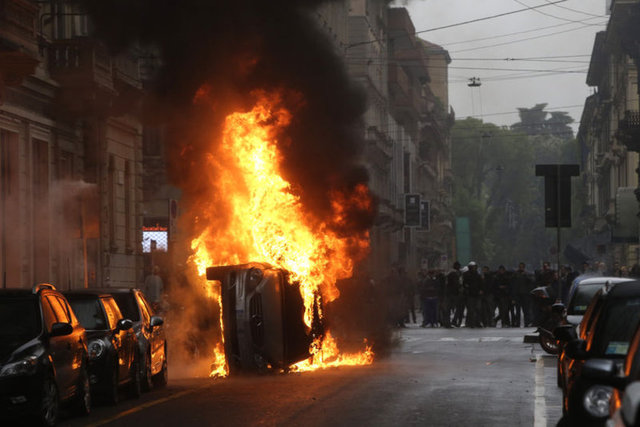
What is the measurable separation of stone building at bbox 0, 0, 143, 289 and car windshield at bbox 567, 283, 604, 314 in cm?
911

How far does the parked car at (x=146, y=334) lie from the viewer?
59.4ft

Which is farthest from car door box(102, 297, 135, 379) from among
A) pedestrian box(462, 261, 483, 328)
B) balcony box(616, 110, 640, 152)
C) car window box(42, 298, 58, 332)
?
balcony box(616, 110, 640, 152)

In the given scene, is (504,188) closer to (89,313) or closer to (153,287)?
(153,287)

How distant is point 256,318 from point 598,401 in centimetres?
1213

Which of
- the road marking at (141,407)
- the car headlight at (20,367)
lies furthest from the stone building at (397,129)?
the car headlight at (20,367)

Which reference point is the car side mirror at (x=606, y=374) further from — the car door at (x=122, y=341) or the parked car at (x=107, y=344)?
the car door at (x=122, y=341)

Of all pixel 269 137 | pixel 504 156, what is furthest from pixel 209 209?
pixel 504 156

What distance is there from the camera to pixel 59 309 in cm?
1503

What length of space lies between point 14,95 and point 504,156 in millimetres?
117716

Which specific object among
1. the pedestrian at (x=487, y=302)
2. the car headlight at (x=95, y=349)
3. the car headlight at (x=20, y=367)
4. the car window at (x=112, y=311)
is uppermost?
the car window at (x=112, y=311)

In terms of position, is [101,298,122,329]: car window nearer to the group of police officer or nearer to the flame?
the flame

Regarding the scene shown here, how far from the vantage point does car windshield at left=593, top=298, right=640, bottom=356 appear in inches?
401

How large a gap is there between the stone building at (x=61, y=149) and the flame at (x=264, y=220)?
3.20 meters

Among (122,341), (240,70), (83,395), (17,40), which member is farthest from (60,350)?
(17,40)
